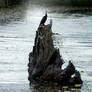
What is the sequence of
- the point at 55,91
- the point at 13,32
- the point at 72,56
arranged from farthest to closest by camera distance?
the point at 13,32, the point at 72,56, the point at 55,91

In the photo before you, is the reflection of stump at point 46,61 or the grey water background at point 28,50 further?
the grey water background at point 28,50

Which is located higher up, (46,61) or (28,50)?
(46,61)

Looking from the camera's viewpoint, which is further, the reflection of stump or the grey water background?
the grey water background

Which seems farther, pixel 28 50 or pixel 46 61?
pixel 28 50

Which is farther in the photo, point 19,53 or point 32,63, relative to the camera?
point 19,53

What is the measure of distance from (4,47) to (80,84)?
10935 mm

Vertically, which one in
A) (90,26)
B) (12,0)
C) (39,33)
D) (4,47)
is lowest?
(12,0)

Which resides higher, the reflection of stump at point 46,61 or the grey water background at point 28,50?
the reflection of stump at point 46,61

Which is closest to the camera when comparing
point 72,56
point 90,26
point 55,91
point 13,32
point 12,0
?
point 55,91

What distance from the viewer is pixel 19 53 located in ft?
79.3

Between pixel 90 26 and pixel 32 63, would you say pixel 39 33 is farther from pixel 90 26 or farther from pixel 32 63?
pixel 90 26

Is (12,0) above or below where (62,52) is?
below

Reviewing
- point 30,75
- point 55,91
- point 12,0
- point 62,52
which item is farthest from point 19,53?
point 12,0

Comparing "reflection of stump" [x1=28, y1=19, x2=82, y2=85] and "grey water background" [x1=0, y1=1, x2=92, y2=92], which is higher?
"reflection of stump" [x1=28, y1=19, x2=82, y2=85]
